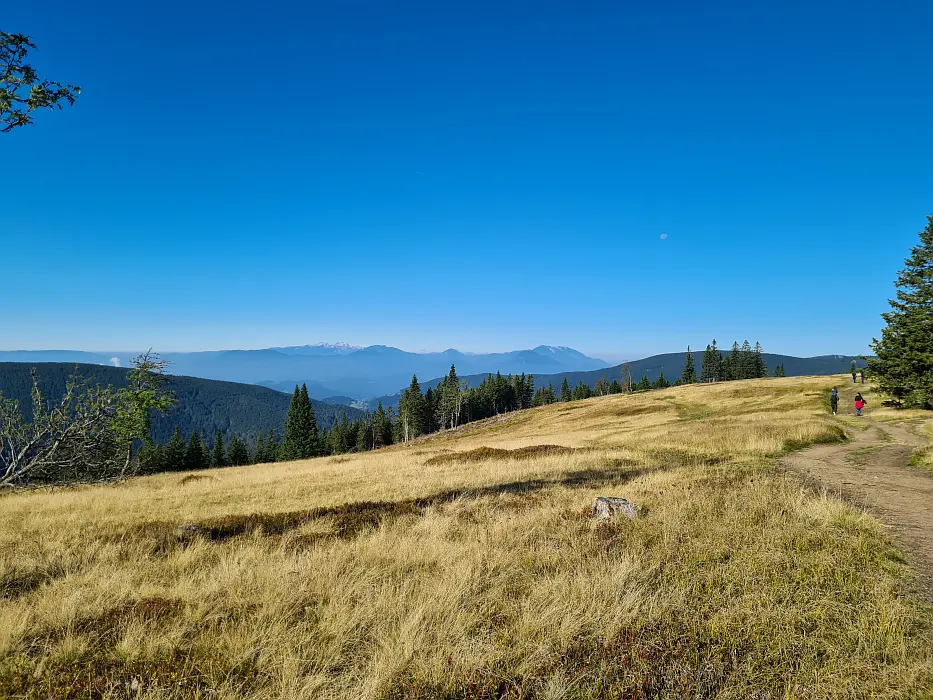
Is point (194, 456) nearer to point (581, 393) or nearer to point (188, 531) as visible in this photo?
point (188, 531)

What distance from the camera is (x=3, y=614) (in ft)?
15.0

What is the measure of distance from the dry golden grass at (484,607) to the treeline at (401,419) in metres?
63.9

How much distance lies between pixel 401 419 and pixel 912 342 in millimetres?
85406

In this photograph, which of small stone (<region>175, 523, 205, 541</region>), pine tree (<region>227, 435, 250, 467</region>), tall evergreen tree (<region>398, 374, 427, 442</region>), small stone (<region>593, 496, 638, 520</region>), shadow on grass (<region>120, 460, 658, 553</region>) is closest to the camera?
small stone (<region>593, 496, 638, 520</region>)

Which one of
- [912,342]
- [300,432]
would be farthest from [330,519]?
[300,432]

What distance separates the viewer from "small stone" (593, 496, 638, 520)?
805 cm

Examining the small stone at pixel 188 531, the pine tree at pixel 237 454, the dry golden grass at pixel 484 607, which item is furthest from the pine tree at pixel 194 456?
the small stone at pixel 188 531

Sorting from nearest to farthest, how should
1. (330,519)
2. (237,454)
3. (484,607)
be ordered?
(484,607) → (330,519) → (237,454)

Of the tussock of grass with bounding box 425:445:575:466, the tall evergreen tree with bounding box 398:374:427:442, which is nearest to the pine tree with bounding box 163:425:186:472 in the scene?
the tall evergreen tree with bounding box 398:374:427:442

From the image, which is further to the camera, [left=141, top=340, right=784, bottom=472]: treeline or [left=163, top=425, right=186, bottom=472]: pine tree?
[left=141, top=340, right=784, bottom=472]: treeline

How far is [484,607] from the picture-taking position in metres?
Answer: 4.72

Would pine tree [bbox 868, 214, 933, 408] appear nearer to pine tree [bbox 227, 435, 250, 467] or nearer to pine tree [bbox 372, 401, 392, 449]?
pine tree [bbox 372, 401, 392, 449]

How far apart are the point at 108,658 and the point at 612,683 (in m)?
4.51

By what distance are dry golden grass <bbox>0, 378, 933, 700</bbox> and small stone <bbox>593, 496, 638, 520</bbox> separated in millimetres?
381
